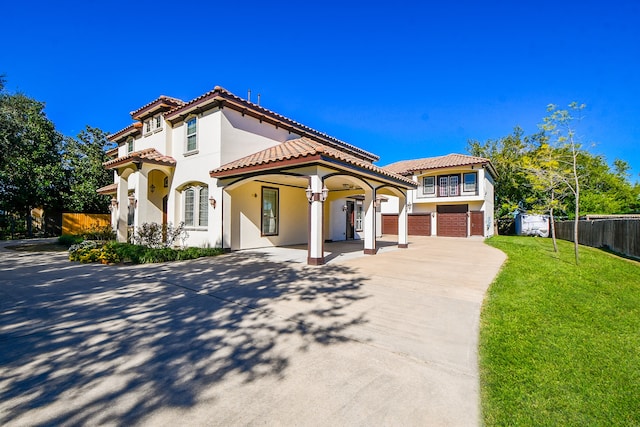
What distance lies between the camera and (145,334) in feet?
12.8

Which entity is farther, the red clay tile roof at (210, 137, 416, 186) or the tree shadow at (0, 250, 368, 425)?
the red clay tile roof at (210, 137, 416, 186)

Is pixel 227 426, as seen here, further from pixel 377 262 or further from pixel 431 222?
pixel 431 222

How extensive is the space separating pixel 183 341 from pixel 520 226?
105 ft

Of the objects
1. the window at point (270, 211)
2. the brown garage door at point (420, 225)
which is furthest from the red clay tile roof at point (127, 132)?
the brown garage door at point (420, 225)

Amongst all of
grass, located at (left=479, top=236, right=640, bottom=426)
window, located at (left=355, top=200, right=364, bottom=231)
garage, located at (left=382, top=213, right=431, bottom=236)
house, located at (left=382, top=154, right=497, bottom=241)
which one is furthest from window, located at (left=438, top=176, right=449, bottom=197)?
grass, located at (left=479, top=236, right=640, bottom=426)

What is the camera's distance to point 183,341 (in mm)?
3697

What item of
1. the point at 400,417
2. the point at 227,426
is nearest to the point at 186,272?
the point at 227,426

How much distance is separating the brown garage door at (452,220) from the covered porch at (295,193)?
1207 centimetres

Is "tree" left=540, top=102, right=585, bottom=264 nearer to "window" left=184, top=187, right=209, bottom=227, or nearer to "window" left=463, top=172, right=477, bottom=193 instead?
"window" left=184, top=187, right=209, bottom=227

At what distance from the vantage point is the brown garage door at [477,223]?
79.7ft

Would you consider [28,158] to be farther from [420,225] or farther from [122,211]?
[420,225]

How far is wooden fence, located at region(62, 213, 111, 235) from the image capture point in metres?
21.7

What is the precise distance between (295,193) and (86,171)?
19.2 m

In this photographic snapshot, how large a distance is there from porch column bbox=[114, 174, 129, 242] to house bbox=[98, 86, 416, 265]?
1.7 inches
